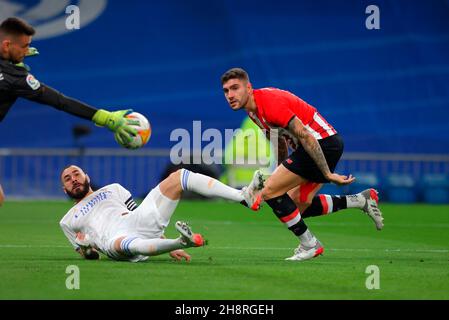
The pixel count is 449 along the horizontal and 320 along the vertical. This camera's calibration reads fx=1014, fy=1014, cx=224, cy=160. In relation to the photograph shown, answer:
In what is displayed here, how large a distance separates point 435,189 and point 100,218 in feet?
47.1

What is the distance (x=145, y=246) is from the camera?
9.45 meters

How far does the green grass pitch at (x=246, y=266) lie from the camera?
301 inches

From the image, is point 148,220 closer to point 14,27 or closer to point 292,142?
point 292,142

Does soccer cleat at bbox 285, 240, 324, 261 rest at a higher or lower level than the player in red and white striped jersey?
lower

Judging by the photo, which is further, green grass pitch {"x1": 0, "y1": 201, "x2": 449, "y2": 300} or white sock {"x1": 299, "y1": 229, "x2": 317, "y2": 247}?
white sock {"x1": 299, "y1": 229, "x2": 317, "y2": 247}

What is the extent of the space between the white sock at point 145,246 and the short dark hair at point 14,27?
2.13m

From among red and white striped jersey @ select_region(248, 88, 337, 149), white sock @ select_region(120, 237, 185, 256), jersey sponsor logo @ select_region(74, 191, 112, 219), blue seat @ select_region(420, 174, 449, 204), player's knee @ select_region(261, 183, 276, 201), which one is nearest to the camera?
white sock @ select_region(120, 237, 185, 256)

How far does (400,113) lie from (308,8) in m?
3.12

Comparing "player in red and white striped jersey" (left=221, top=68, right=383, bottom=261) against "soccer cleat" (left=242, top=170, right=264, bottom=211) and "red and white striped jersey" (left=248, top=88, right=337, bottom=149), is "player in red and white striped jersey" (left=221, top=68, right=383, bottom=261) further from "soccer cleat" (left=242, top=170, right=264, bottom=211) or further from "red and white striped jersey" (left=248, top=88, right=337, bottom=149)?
"soccer cleat" (left=242, top=170, right=264, bottom=211)

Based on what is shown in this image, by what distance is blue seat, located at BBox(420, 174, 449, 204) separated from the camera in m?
22.8

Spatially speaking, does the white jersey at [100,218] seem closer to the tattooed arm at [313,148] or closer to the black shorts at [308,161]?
the black shorts at [308,161]

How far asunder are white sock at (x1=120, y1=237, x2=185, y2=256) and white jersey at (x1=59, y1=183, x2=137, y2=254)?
0.78ft

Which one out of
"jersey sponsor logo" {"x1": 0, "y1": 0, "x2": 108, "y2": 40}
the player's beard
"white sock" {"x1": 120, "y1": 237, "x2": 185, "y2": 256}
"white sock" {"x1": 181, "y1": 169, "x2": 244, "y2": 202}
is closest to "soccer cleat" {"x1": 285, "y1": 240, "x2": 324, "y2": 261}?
"white sock" {"x1": 181, "y1": 169, "x2": 244, "y2": 202}
